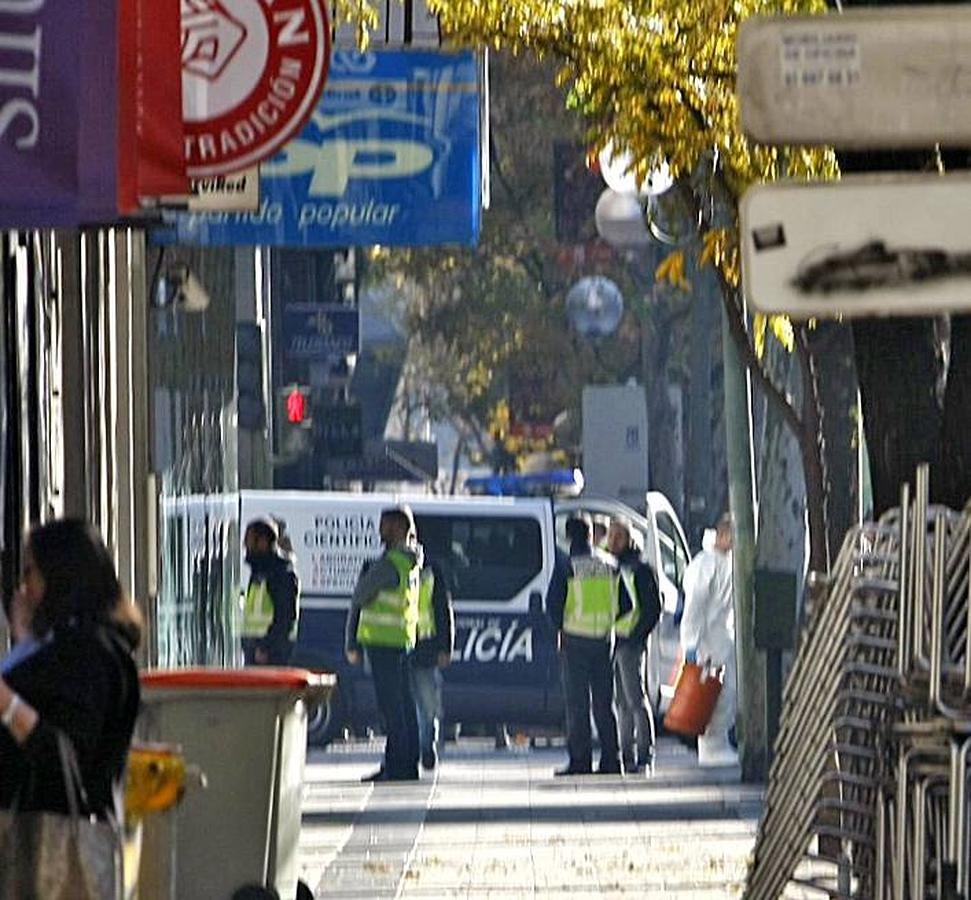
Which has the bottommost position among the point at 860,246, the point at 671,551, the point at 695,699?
the point at 695,699

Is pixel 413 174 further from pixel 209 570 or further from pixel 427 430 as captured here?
pixel 427 430

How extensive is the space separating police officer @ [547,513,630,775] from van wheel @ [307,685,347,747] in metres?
2.83

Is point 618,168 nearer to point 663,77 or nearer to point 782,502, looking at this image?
point 663,77

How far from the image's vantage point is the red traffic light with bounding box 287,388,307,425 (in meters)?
37.4

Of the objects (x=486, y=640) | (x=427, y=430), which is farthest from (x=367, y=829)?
(x=427, y=430)

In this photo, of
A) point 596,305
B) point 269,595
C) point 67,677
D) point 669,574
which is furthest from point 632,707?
point 596,305

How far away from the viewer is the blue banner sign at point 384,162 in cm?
1647

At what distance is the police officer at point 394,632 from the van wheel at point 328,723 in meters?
2.68

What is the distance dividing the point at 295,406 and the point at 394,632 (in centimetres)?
1624

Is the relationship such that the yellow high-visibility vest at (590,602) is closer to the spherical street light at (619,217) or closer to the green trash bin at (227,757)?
the spherical street light at (619,217)

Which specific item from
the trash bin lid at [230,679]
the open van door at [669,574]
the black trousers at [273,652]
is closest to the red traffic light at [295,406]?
the open van door at [669,574]

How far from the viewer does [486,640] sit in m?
25.4

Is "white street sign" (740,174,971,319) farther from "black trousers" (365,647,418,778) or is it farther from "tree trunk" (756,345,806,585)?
"black trousers" (365,647,418,778)

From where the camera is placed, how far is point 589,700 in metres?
21.8
